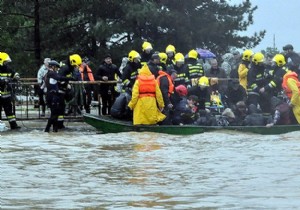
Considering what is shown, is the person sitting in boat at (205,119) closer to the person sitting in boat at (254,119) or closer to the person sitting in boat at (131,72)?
the person sitting in boat at (254,119)

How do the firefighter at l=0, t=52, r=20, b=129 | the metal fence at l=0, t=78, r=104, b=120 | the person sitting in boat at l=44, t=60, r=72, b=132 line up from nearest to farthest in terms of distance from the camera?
the person sitting in boat at l=44, t=60, r=72, b=132 → the firefighter at l=0, t=52, r=20, b=129 → the metal fence at l=0, t=78, r=104, b=120

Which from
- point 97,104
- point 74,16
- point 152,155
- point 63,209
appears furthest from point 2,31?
point 63,209

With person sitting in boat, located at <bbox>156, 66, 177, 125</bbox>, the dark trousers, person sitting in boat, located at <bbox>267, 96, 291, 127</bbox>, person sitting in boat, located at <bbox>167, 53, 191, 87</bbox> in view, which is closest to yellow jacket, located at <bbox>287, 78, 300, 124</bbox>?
person sitting in boat, located at <bbox>267, 96, 291, 127</bbox>

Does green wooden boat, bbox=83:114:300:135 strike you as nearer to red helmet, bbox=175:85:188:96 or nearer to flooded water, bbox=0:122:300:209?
flooded water, bbox=0:122:300:209

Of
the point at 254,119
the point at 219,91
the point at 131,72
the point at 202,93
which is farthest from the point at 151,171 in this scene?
the point at 219,91

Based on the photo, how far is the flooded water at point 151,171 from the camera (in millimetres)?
10352

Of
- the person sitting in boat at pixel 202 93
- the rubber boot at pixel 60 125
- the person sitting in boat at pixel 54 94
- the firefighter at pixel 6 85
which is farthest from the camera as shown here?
the firefighter at pixel 6 85

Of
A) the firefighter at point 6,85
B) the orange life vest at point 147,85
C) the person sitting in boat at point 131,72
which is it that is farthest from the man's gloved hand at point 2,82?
the orange life vest at point 147,85

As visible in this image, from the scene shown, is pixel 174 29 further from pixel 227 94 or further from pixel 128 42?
pixel 227 94

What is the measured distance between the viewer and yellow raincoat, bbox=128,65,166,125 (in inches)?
815

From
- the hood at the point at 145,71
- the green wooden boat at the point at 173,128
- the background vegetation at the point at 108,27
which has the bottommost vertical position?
the green wooden boat at the point at 173,128

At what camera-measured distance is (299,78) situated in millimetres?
21938

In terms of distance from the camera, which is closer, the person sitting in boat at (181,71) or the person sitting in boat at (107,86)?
the person sitting in boat at (181,71)

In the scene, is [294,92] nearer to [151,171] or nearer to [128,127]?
[128,127]
